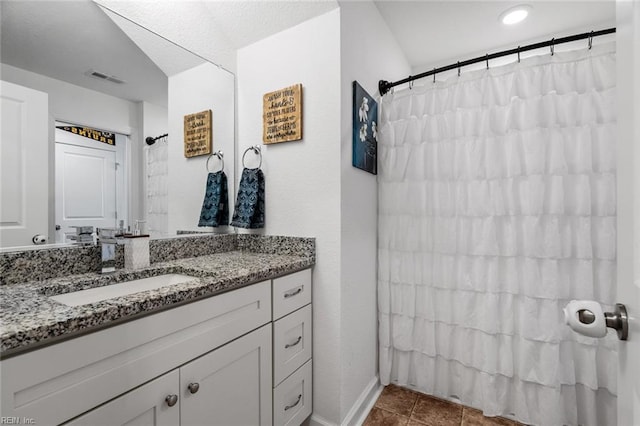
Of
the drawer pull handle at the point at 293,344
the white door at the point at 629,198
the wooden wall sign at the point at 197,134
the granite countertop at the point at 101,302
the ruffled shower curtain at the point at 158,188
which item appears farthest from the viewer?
the wooden wall sign at the point at 197,134

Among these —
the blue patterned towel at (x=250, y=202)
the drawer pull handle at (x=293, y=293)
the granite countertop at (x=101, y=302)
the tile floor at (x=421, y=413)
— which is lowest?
the tile floor at (x=421, y=413)

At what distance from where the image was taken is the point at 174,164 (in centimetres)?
157

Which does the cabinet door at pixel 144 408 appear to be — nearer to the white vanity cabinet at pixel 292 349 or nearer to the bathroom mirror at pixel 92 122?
the white vanity cabinet at pixel 292 349

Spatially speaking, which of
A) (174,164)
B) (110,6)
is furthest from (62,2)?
(174,164)

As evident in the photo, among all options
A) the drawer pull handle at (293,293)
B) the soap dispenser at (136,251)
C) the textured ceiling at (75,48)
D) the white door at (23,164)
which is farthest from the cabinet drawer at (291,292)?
the textured ceiling at (75,48)

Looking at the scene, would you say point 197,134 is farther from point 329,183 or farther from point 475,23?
point 475,23

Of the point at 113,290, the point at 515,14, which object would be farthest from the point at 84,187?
the point at 515,14

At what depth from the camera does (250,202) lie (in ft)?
5.24

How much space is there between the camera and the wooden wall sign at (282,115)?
1518 millimetres

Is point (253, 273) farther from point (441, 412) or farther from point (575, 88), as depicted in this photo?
point (575, 88)

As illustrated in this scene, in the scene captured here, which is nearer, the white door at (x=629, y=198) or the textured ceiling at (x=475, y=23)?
the white door at (x=629, y=198)

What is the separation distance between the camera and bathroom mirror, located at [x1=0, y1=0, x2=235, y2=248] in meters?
0.98

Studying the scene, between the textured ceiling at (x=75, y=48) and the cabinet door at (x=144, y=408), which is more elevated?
the textured ceiling at (x=75, y=48)

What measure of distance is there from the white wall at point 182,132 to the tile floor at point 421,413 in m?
1.43
